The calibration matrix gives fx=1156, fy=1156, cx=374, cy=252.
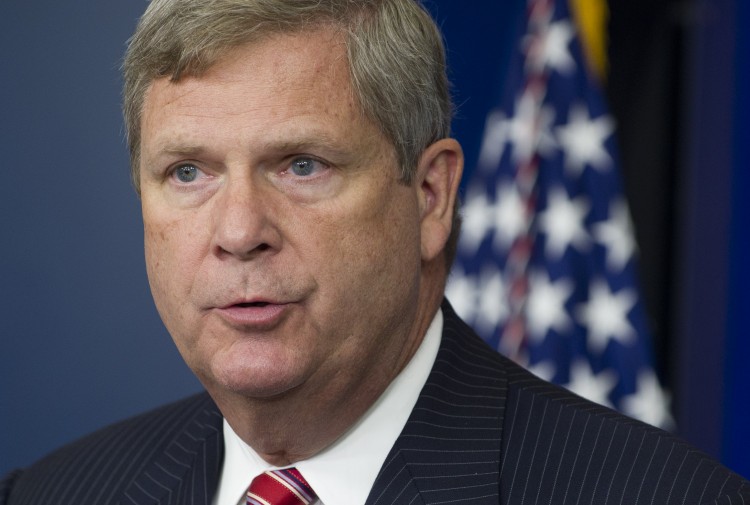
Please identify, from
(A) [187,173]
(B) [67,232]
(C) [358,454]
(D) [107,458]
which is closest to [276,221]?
(A) [187,173]

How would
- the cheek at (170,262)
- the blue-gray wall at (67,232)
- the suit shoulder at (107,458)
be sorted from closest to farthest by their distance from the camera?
the cheek at (170,262) < the suit shoulder at (107,458) < the blue-gray wall at (67,232)

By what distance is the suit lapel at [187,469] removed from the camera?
6.78 ft

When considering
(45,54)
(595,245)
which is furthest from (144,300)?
(595,245)

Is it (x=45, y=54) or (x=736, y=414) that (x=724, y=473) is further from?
(x=45, y=54)

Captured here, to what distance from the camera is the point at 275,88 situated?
5.80 ft

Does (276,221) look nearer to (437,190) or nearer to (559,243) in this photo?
(437,190)

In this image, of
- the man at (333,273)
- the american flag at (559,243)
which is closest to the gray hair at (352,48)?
the man at (333,273)

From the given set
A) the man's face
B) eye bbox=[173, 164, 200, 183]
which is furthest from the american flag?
eye bbox=[173, 164, 200, 183]

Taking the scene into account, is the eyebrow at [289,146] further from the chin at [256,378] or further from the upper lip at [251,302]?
the chin at [256,378]

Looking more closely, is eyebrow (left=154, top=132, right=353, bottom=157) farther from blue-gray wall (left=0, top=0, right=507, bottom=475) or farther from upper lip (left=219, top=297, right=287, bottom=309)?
blue-gray wall (left=0, top=0, right=507, bottom=475)

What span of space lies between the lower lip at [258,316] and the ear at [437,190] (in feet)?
1.13

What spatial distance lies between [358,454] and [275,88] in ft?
2.03

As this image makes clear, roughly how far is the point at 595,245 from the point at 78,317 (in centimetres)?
168

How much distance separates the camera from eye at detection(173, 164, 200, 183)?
1843 mm
